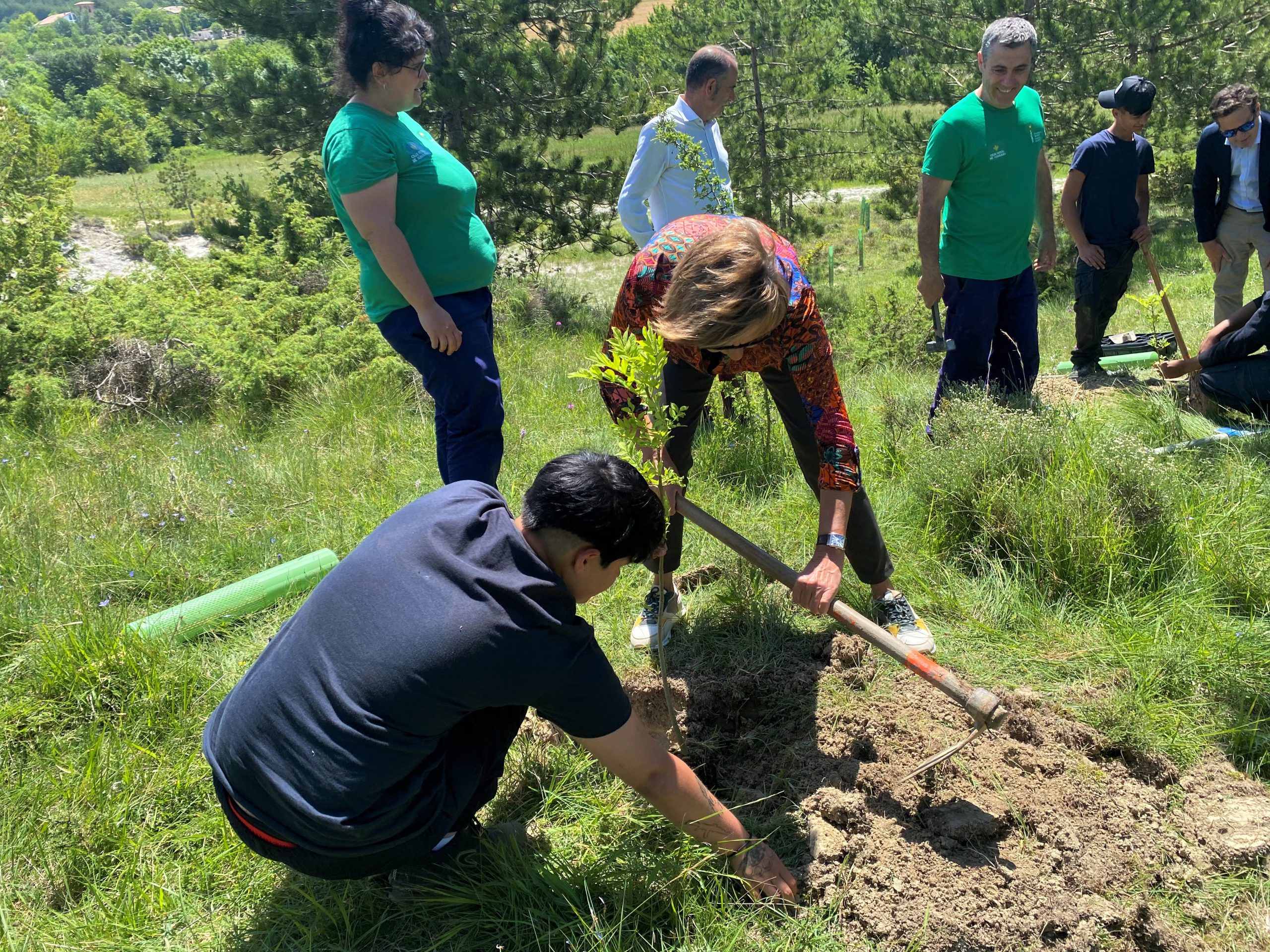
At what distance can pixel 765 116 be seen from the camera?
35.8 ft

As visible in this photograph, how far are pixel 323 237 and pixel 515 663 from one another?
7165 millimetres

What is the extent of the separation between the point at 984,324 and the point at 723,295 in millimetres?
2762

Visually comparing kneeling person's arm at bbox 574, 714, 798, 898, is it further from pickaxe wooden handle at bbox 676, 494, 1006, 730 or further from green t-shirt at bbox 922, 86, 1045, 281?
green t-shirt at bbox 922, 86, 1045, 281

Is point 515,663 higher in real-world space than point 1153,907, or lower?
higher

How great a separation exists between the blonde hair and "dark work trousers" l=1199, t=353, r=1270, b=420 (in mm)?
3176

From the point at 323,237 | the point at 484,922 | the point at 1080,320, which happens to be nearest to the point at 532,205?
the point at 323,237

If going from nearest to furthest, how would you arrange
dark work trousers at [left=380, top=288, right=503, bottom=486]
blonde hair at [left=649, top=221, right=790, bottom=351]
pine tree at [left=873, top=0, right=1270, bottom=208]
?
blonde hair at [left=649, top=221, right=790, bottom=351], dark work trousers at [left=380, top=288, right=503, bottom=486], pine tree at [left=873, top=0, right=1270, bottom=208]

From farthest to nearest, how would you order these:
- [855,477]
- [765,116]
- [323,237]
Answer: [765,116], [323,237], [855,477]

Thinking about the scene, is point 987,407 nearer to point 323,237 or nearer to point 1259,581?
point 1259,581

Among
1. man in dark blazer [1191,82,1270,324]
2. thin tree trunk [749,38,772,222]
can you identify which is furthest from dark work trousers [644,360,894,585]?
thin tree trunk [749,38,772,222]

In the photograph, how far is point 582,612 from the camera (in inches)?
130

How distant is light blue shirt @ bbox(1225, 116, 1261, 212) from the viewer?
524cm

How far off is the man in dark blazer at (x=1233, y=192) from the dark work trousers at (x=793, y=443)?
371cm

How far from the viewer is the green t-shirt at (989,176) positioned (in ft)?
13.4
